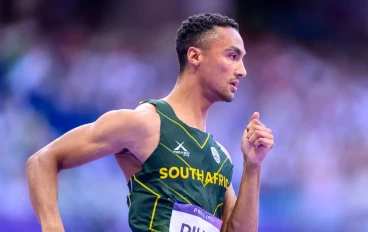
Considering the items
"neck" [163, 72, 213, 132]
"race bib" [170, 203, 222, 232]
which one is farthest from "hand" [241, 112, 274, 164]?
"race bib" [170, 203, 222, 232]

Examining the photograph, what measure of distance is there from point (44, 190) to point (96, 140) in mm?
318

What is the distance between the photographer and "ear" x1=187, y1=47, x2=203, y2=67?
3197mm

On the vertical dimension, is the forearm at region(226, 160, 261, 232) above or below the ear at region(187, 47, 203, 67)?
below

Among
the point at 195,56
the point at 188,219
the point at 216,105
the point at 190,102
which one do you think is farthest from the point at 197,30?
the point at 216,105

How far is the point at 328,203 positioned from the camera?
6098 millimetres

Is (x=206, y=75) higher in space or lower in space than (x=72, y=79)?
lower

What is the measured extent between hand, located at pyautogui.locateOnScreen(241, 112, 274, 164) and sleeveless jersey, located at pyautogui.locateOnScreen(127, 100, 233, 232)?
0.51 feet

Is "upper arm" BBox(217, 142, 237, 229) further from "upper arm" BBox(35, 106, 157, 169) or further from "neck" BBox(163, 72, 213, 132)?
"upper arm" BBox(35, 106, 157, 169)

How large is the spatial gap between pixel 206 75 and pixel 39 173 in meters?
1.01

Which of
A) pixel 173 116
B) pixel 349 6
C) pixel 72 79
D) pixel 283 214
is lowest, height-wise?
pixel 173 116

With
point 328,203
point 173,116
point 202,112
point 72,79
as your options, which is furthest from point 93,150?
point 328,203

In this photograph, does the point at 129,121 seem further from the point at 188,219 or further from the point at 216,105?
the point at 216,105

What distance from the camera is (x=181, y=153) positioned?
2863 mm

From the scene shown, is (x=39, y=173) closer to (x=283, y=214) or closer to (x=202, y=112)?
(x=202, y=112)
